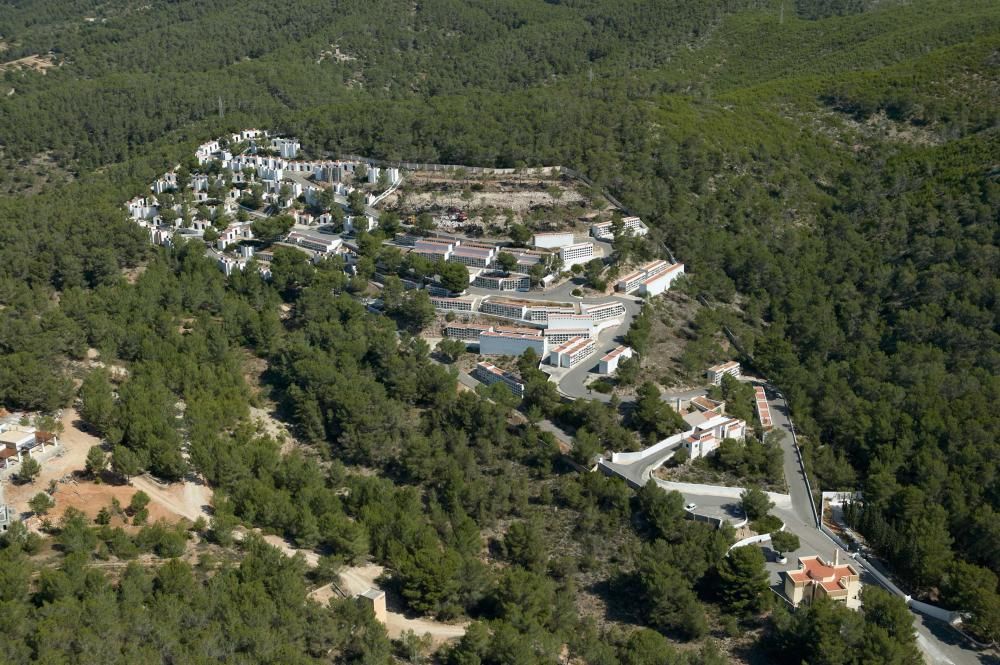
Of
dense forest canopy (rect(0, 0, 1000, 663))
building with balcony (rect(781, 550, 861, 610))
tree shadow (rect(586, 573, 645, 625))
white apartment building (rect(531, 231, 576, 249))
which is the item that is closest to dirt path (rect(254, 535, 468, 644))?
dense forest canopy (rect(0, 0, 1000, 663))

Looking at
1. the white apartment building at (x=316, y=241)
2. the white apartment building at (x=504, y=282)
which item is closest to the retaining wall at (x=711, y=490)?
the white apartment building at (x=504, y=282)

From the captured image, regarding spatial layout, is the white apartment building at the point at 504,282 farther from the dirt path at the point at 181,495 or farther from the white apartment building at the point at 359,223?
the dirt path at the point at 181,495

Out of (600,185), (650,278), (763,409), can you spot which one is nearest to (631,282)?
(650,278)

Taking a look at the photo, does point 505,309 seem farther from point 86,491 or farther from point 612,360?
point 86,491

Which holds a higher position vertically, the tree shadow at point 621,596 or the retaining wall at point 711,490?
the retaining wall at point 711,490

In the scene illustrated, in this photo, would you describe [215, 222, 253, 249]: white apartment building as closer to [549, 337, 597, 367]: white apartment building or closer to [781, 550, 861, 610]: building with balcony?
[549, 337, 597, 367]: white apartment building

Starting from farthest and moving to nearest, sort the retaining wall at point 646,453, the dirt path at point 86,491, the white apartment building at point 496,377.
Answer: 1. the white apartment building at point 496,377
2. the retaining wall at point 646,453
3. the dirt path at point 86,491

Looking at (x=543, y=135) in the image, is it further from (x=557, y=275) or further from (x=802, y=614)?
(x=802, y=614)
